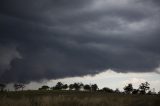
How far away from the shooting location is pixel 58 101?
25.9 meters

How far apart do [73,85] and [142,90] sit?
44005 millimetres

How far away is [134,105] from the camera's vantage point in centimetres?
2791

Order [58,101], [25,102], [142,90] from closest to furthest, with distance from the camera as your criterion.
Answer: [25,102] → [58,101] → [142,90]

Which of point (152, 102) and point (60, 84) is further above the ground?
point (60, 84)

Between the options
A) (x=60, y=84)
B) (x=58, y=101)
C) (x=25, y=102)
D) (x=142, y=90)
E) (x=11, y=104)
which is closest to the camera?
(x=11, y=104)

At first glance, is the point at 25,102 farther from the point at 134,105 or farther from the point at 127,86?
the point at 127,86

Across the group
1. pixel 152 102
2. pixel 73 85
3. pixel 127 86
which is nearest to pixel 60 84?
pixel 73 85

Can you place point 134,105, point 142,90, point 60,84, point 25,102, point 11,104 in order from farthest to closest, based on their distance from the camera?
1. point 60,84
2. point 142,90
3. point 134,105
4. point 25,102
5. point 11,104

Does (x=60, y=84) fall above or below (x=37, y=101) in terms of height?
above

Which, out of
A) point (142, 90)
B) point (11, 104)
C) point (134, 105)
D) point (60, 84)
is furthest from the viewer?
point (60, 84)

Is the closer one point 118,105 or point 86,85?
point 118,105

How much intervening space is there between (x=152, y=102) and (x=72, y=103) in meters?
8.57

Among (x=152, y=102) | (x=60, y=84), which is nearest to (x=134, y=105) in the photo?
(x=152, y=102)

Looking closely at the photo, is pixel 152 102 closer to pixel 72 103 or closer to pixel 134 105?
pixel 134 105
